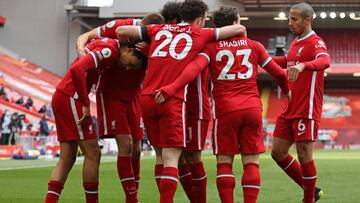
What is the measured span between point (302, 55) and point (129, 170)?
7.93ft

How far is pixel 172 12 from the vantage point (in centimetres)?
701

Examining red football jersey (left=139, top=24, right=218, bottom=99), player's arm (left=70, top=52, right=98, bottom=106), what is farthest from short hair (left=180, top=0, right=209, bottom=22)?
player's arm (left=70, top=52, right=98, bottom=106)

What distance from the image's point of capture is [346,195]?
9.22m

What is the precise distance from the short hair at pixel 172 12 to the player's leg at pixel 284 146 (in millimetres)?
1936

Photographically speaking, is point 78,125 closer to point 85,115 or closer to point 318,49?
point 85,115

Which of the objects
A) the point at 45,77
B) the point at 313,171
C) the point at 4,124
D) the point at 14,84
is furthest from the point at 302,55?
the point at 45,77

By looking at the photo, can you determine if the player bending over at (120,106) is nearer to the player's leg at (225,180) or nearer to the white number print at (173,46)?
the white number print at (173,46)

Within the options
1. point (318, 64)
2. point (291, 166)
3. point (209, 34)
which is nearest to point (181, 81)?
point (209, 34)

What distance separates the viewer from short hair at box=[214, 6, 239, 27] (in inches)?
268

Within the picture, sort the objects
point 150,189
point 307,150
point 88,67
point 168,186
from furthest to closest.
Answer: point 150,189 < point 307,150 < point 88,67 < point 168,186

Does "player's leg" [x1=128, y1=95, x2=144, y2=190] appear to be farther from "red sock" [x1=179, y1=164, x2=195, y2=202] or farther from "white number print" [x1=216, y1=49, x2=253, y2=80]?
"white number print" [x1=216, y1=49, x2=253, y2=80]

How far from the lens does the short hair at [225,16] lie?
680cm

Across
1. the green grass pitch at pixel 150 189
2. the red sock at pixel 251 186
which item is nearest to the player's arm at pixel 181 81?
the red sock at pixel 251 186

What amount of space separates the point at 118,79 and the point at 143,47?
72 cm
